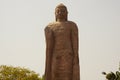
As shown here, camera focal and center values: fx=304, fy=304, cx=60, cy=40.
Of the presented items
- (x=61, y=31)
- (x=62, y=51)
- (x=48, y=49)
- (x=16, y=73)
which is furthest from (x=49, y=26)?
(x=16, y=73)

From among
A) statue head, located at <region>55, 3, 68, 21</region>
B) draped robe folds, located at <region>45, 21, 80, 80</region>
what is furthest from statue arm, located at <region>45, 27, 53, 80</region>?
statue head, located at <region>55, 3, 68, 21</region>

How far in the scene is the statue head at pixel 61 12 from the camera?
14.4 meters

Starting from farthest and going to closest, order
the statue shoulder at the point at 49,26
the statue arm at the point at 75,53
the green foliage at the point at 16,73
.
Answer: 1. the green foliage at the point at 16,73
2. the statue shoulder at the point at 49,26
3. the statue arm at the point at 75,53

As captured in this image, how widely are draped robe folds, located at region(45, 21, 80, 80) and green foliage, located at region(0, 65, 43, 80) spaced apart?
23.3 metres

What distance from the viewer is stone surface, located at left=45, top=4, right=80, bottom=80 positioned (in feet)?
45.0

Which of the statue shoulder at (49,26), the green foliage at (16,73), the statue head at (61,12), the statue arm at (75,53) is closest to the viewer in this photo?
the statue arm at (75,53)

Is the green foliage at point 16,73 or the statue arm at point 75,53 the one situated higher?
the statue arm at point 75,53

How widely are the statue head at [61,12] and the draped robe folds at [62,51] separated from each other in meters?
0.35

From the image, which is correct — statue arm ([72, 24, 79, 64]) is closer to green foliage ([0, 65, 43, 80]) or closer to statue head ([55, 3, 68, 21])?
statue head ([55, 3, 68, 21])

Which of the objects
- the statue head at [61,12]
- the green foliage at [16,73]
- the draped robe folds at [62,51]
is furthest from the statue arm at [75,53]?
the green foliage at [16,73]

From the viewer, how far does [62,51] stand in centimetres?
1380

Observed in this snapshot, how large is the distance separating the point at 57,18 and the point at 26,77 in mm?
23740

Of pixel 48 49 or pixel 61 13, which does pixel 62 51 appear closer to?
pixel 48 49

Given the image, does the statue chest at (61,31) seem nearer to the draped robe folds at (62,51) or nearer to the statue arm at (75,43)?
the draped robe folds at (62,51)
